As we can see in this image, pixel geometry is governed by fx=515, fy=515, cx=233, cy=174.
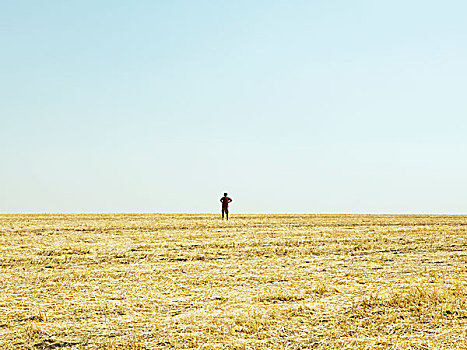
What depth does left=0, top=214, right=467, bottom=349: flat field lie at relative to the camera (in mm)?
8203

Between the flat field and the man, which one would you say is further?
the man

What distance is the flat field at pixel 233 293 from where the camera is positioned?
26.9ft

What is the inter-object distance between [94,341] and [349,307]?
15.7 feet

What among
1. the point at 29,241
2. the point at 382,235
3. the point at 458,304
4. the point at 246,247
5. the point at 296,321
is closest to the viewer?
the point at 296,321

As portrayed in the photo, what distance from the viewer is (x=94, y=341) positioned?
320 inches

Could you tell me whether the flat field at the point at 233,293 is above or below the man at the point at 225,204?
below

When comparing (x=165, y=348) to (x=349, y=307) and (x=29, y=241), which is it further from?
(x=29, y=241)

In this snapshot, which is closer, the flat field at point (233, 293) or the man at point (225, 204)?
the flat field at point (233, 293)

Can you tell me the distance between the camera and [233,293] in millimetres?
11484

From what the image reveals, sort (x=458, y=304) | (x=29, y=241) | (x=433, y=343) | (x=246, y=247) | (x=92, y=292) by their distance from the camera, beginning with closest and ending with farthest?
(x=433, y=343), (x=458, y=304), (x=92, y=292), (x=246, y=247), (x=29, y=241)

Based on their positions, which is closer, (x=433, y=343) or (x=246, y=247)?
(x=433, y=343)

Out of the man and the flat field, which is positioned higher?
the man

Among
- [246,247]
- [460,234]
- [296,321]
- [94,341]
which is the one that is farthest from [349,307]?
[460,234]

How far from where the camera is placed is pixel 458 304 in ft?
32.2
